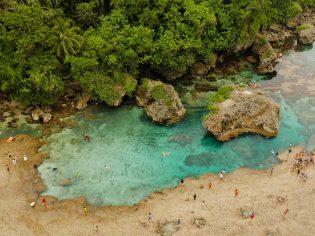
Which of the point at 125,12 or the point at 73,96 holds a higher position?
the point at 125,12

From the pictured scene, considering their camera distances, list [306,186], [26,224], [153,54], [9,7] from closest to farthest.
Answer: [26,224]
[306,186]
[9,7]
[153,54]

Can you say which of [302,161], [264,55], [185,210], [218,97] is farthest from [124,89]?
[264,55]

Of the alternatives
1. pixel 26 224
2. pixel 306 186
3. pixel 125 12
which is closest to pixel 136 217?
pixel 26 224

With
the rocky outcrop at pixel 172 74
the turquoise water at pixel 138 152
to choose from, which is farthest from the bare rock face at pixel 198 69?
the turquoise water at pixel 138 152

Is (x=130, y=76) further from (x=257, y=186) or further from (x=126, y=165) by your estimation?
(x=257, y=186)

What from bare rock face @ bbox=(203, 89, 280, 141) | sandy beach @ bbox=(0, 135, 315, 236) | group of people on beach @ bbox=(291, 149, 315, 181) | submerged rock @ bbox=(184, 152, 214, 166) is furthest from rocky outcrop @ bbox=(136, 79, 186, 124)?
group of people on beach @ bbox=(291, 149, 315, 181)

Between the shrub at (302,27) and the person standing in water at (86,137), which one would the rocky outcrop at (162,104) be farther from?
the shrub at (302,27)
